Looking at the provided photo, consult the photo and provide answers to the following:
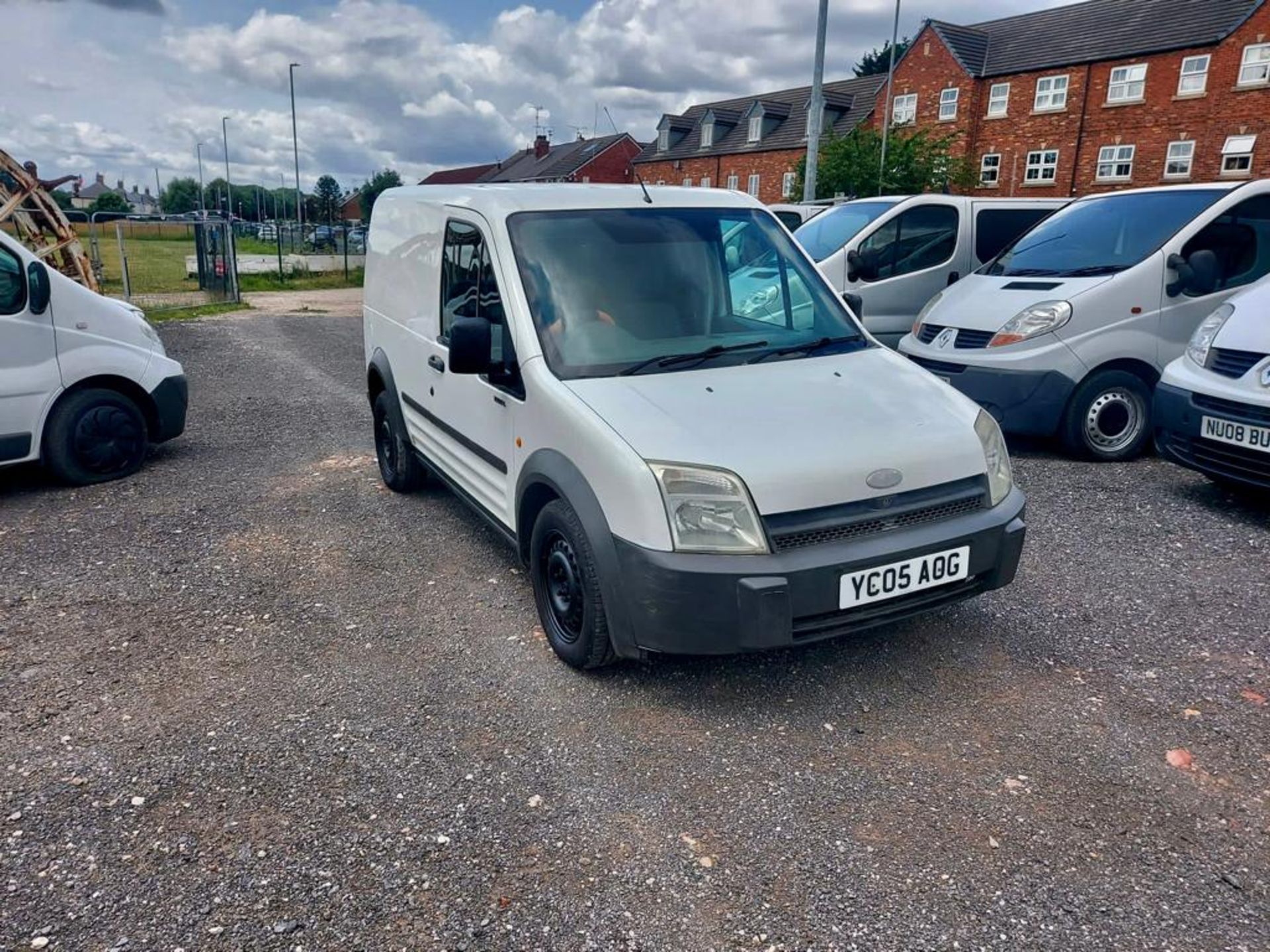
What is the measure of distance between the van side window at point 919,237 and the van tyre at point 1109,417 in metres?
3.23

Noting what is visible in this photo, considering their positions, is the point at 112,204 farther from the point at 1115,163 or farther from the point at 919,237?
the point at 919,237

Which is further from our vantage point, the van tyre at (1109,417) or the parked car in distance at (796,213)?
the parked car in distance at (796,213)

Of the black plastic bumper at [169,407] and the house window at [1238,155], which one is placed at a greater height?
the house window at [1238,155]

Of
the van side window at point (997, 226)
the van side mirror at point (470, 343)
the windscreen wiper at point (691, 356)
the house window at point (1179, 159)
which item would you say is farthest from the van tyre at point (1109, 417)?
the house window at point (1179, 159)

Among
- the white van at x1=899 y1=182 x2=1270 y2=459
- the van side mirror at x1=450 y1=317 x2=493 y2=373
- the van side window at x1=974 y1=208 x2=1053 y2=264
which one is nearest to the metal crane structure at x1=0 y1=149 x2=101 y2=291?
the van side window at x1=974 y1=208 x2=1053 y2=264

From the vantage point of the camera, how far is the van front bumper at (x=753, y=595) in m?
3.05

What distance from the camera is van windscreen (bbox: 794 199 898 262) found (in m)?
9.84

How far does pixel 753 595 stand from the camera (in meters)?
3.03

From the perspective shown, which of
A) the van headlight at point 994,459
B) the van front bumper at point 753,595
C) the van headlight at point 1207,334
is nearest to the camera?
the van front bumper at point 753,595

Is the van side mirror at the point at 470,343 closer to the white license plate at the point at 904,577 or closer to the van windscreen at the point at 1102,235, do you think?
the white license plate at the point at 904,577

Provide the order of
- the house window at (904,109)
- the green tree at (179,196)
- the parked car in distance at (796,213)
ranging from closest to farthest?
the parked car in distance at (796,213) < the house window at (904,109) < the green tree at (179,196)

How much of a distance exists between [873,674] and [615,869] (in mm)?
1534

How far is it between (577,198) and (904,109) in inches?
A: 1587

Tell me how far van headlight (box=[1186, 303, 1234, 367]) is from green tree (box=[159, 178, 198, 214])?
10052cm
